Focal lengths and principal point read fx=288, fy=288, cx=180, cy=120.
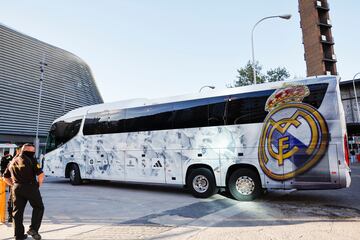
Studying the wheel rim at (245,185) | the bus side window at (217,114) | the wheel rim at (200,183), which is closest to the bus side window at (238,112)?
the bus side window at (217,114)

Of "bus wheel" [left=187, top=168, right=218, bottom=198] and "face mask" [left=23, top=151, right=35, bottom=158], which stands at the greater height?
"face mask" [left=23, top=151, right=35, bottom=158]

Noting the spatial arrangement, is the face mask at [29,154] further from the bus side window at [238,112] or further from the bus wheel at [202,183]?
the bus side window at [238,112]

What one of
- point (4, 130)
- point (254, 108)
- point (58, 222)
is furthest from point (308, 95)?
point (4, 130)

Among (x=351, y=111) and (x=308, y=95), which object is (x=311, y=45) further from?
(x=308, y=95)

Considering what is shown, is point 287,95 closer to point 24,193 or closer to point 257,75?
point 24,193

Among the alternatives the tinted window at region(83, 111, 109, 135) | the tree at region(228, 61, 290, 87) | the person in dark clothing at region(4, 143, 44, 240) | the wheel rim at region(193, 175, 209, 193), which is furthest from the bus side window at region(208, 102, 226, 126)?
the tree at region(228, 61, 290, 87)

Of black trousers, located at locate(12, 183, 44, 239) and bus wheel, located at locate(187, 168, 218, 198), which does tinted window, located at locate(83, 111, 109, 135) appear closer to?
bus wheel, located at locate(187, 168, 218, 198)

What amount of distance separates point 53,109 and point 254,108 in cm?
5144

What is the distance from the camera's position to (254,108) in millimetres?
8875

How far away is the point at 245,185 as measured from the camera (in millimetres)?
8867

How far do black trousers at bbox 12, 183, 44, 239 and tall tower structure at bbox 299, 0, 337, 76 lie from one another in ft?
145

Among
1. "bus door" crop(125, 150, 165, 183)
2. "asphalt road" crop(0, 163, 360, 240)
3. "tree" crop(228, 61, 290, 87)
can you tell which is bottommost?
"asphalt road" crop(0, 163, 360, 240)

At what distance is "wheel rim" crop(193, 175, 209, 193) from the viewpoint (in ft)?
31.3

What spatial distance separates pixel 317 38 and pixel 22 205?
4707 cm
